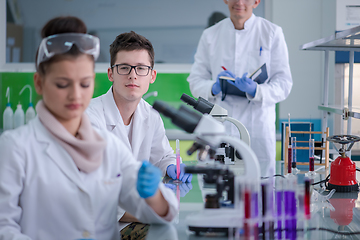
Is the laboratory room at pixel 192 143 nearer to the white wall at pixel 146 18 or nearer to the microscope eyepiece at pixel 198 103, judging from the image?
the microscope eyepiece at pixel 198 103

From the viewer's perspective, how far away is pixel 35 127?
3.41 ft

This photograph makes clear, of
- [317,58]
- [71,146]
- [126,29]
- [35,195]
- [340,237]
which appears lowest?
[340,237]

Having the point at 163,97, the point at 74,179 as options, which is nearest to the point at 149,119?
the point at 74,179

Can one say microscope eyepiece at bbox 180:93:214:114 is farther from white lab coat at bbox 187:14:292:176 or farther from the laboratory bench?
white lab coat at bbox 187:14:292:176

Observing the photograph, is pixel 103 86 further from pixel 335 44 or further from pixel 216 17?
pixel 335 44

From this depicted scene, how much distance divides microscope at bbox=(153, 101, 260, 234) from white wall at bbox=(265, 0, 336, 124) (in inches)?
105

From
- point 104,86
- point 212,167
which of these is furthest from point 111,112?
point 104,86

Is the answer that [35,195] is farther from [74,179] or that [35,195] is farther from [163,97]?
[163,97]

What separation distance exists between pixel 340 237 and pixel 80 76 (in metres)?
0.85

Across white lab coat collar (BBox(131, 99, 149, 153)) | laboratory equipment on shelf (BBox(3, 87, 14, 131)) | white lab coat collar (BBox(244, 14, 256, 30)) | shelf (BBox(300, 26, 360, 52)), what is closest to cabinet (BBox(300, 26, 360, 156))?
shelf (BBox(300, 26, 360, 52))

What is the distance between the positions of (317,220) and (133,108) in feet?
3.41

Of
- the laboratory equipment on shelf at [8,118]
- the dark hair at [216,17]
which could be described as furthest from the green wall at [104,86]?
the dark hair at [216,17]

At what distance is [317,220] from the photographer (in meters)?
1.07

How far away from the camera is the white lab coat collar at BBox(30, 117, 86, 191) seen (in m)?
1.01
